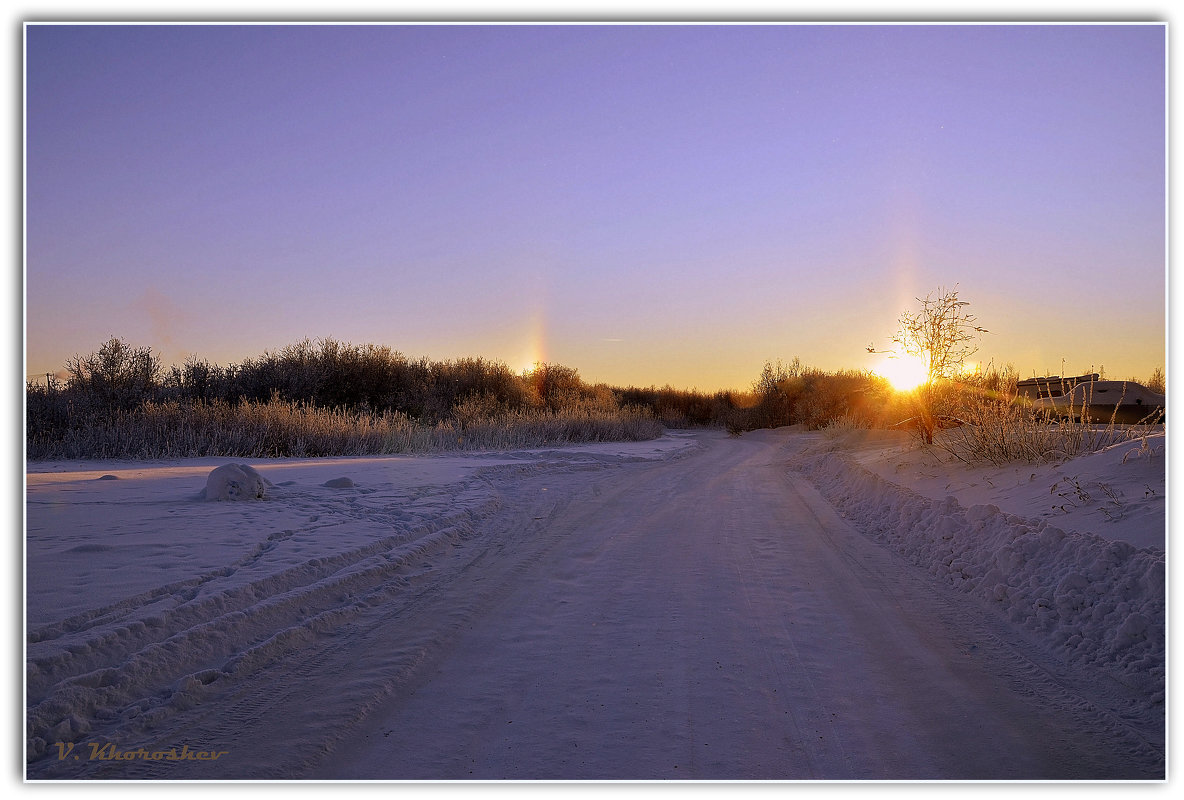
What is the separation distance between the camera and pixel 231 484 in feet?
23.7

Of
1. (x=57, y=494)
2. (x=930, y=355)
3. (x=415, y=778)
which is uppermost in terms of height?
(x=930, y=355)

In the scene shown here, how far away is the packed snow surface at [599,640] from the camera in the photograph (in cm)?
257

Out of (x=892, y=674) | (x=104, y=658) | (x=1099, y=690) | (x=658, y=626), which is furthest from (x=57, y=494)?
(x=1099, y=690)

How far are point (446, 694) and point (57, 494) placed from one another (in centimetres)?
622

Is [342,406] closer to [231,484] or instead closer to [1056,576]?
[231,484]

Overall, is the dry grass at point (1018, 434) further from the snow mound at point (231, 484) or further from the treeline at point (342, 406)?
the treeline at point (342, 406)

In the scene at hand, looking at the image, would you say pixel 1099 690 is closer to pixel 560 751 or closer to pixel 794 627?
pixel 794 627

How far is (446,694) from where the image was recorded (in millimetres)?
3051

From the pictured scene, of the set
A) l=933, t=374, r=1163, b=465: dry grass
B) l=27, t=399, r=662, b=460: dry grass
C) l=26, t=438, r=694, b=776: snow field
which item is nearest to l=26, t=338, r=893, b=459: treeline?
l=27, t=399, r=662, b=460: dry grass

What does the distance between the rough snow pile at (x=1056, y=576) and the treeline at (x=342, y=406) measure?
1324 cm

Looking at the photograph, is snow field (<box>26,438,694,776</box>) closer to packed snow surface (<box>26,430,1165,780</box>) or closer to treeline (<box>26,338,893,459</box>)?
packed snow surface (<box>26,430,1165,780</box>)

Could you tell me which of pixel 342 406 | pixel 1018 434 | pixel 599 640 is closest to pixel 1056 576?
pixel 599 640

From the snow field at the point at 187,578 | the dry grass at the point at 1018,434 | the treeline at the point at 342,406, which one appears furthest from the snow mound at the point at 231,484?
the dry grass at the point at 1018,434

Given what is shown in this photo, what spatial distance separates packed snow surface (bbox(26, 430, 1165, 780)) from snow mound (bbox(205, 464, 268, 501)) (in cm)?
2
